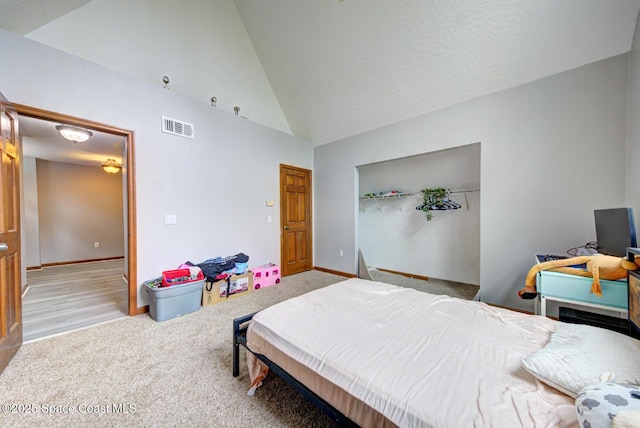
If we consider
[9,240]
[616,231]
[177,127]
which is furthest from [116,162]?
[616,231]

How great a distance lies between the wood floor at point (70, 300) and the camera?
246 cm

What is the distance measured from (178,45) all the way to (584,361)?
5.19 metres

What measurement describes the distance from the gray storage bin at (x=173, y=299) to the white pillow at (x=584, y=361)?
120 inches

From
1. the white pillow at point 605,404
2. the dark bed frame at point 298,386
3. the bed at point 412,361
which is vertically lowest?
the dark bed frame at point 298,386

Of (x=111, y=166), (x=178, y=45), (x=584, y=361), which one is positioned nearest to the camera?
(x=584, y=361)

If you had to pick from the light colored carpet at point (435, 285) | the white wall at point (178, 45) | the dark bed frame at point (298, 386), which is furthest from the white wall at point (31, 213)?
the light colored carpet at point (435, 285)

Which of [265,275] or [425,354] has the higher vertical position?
[425,354]

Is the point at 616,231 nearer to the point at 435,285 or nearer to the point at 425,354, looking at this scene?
the point at 425,354

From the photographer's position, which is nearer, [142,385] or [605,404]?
[605,404]

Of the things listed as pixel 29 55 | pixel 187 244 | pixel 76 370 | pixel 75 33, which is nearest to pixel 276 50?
pixel 75 33

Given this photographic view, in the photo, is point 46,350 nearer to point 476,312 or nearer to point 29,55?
point 29,55

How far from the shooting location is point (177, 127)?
3.08m

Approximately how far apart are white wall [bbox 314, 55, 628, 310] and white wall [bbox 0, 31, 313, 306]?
9.10ft

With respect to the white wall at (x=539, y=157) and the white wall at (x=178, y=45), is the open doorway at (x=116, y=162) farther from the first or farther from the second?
the white wall at (x=539, y=157)
